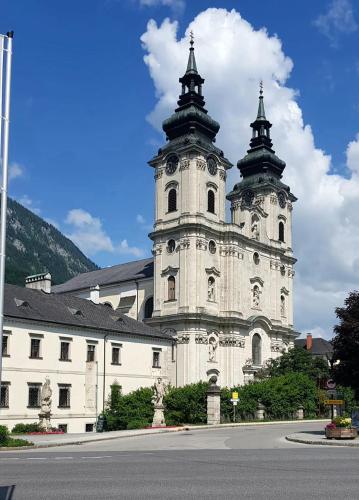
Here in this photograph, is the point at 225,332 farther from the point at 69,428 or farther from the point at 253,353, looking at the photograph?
the point at 69,428

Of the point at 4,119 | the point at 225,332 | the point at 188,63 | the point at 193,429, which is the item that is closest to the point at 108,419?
the point at 193,429

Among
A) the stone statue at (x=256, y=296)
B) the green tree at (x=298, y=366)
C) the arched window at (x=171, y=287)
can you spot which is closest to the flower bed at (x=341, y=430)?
the green tree at (x=298, y=366)

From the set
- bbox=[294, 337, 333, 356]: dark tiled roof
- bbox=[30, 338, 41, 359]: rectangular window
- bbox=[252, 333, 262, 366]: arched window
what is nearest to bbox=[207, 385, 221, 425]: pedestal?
bbox=[30, 338, 41, 359]: rectangular window

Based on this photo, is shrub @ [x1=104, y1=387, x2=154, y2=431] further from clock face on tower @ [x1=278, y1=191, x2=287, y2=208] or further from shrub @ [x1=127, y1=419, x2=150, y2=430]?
clock face on tower @ [x1=278, y1=191, x2=287, y2=208]

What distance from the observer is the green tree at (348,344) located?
34156 millimetres

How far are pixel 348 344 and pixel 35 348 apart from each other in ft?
78.2

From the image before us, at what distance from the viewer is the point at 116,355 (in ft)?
183

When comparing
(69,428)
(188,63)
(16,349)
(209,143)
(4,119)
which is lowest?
(69,428)

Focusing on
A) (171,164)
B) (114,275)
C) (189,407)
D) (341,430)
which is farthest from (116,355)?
(114,275)

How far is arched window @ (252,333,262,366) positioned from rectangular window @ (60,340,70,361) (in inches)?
Result: 1157

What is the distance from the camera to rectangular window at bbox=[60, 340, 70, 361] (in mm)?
50625

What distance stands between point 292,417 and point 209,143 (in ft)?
102

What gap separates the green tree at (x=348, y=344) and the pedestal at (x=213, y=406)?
14.5 metres

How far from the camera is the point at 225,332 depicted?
71.4m
